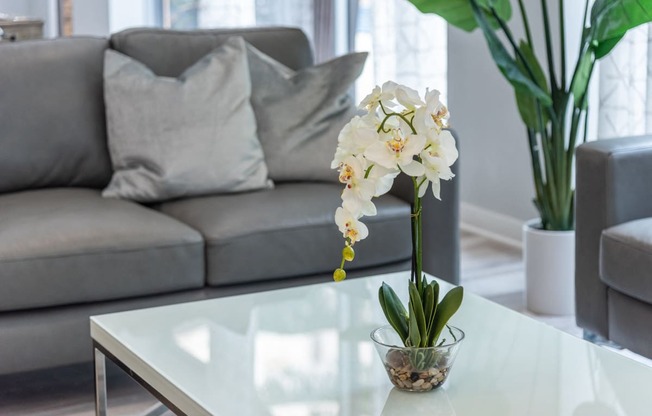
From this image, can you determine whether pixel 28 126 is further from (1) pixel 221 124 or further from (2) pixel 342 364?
(2) pixel 342 364

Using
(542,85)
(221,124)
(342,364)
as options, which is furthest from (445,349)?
(542,85)

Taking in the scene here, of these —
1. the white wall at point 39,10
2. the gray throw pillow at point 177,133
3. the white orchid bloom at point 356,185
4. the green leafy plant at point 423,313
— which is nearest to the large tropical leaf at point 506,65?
the gray throw pillow at point 177,133

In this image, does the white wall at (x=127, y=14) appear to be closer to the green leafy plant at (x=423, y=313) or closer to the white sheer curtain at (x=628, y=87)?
the white sheer curtain at (x=628, y=87)

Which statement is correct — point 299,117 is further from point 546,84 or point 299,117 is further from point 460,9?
point 546,84

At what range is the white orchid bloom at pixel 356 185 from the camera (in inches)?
63.4

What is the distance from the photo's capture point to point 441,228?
3.12 metres

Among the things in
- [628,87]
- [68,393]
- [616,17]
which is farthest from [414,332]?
[628,87]

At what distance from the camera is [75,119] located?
3.24 meters

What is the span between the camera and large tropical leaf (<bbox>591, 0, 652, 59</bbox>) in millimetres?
2969

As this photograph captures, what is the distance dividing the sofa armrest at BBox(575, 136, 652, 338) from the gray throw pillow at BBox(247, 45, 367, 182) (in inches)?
31.7

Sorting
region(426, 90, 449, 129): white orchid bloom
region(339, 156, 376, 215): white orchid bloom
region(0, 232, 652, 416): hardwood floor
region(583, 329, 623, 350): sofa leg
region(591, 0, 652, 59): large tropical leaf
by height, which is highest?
region(591, 0, 652, 59): large tropical leaf

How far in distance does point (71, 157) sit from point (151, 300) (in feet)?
2.25

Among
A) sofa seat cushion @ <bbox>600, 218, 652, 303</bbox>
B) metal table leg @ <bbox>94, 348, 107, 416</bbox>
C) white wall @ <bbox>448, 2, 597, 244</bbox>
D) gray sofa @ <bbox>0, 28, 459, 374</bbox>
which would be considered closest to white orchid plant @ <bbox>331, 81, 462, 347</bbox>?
metal table leg @ <bbox>94, 348, 107, 416</bbox>

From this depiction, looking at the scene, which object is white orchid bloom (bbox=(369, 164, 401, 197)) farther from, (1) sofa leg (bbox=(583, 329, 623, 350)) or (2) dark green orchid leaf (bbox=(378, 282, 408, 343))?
(1) sofa leg (bbox=(583, 329, 623, 350))
